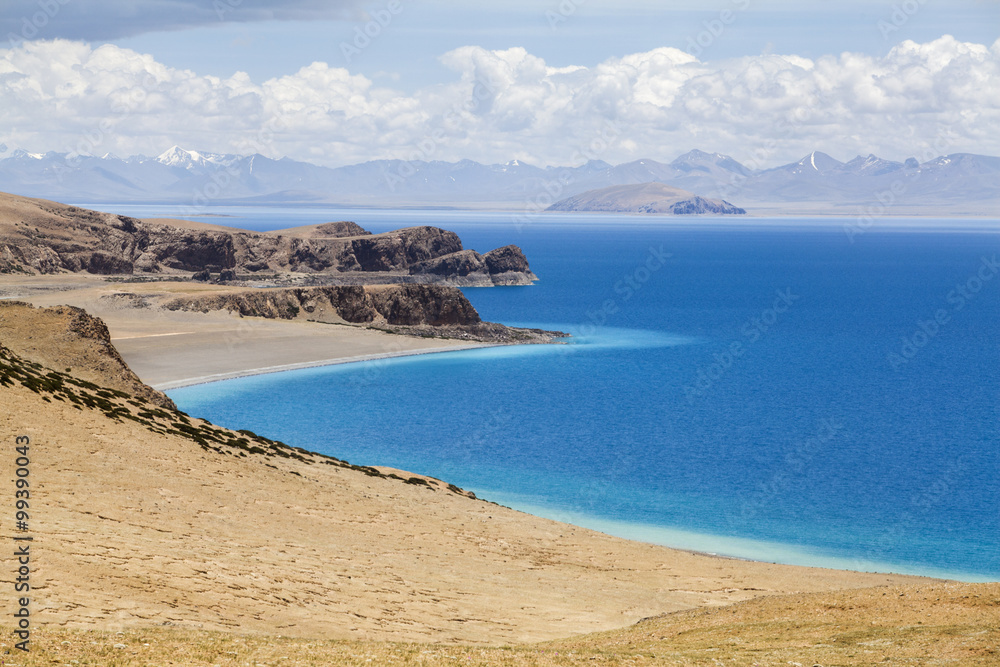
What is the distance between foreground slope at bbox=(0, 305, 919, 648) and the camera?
2281cm

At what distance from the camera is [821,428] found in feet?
231

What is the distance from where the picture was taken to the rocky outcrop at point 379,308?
392 feet

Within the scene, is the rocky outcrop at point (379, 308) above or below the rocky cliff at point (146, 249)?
below

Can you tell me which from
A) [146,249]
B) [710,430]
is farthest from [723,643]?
[146,249]

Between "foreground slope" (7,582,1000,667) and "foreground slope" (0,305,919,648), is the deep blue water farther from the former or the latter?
"foreground slope" (7,582,1000,667)

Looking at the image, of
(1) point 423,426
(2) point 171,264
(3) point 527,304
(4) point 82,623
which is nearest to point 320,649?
(4) point 82,623

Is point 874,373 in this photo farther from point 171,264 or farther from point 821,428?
point 171,264

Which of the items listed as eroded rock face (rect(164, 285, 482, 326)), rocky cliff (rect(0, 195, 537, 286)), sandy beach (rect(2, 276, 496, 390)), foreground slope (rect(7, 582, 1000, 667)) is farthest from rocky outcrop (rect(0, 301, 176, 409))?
rocky cliff (rect(0, 195, 537, 286))

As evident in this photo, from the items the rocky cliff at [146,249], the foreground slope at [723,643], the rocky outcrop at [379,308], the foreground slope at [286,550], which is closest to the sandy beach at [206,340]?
the rocky outcrop at [379,308]

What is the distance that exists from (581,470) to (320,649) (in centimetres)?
3974

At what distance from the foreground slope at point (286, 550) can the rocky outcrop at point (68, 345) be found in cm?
473

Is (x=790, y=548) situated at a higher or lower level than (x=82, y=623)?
lower

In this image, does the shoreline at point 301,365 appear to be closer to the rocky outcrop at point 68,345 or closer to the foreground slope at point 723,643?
the rocky outcrop at point 68,345

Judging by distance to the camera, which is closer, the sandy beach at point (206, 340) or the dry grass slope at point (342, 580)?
the dry grass slope at point (342, 580)
